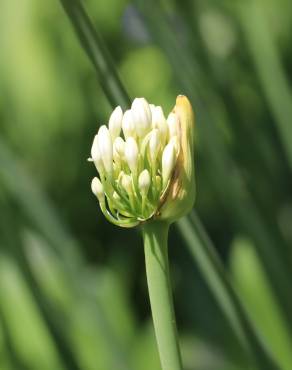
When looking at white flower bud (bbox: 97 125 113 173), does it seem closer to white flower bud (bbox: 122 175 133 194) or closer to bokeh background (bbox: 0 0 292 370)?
white flower bud (bbox: 122 175 133 194)

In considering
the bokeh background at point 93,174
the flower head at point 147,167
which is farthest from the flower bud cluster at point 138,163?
the bokeh background at point 93,174

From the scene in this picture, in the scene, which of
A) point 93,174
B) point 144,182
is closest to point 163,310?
point 144,182

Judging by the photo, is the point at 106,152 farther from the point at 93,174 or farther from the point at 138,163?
the point at 93,174

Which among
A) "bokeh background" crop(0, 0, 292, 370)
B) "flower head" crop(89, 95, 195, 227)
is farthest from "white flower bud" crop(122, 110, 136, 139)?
"bokeh background" crop(0, 0, 292, 370)

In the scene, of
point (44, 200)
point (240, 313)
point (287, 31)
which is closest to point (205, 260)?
point (240, 313)

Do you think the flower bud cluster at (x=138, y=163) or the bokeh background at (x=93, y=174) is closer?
the flower bud cluster at (x=138, y=163)

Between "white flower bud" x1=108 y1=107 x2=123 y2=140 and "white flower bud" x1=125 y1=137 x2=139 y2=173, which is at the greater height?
"white flower bud" x1=108 y1=107 x2=123 y2=140

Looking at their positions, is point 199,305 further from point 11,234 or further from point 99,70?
point 99,70

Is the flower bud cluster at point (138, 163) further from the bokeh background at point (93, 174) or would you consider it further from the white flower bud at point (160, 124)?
the bokeh background at point (93, 174)

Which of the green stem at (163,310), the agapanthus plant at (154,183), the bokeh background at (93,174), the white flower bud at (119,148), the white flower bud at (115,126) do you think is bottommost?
the bokeh background at (93,174)
